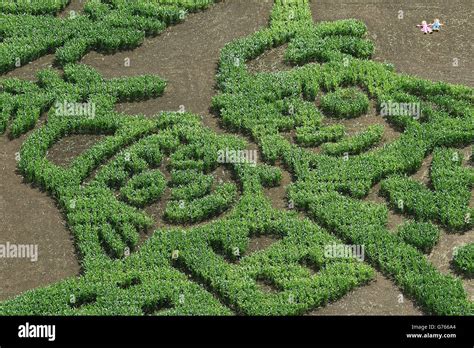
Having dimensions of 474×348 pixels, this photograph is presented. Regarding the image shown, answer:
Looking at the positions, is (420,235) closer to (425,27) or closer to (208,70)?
(208,70)

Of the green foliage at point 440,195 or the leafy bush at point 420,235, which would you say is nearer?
the leafy bush at point 420,235

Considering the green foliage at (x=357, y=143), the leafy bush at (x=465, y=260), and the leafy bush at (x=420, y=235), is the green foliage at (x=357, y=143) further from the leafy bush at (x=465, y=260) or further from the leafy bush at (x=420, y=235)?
the leafy bush at (x=465, y=260)

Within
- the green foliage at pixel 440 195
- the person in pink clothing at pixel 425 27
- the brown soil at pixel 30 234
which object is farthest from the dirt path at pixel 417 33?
the brown soil at pixel 30 234

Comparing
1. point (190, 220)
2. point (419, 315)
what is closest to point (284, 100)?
point (190, 220)

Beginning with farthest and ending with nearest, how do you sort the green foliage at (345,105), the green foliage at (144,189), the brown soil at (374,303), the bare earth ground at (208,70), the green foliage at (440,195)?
the green foliage at (345,105) < the green foliage at (144,189) < the green foliage at (440,195) < the bare earth ground at (208,70) < the brown soil at (374,303)

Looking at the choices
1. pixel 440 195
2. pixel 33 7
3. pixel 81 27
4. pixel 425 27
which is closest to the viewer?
pixel 440 195

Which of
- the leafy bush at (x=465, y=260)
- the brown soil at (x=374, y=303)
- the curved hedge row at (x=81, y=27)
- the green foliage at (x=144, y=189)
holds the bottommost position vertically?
the brown soil at (x=374, y=303)

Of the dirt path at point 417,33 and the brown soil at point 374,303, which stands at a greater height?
the dirt path at point 417,33

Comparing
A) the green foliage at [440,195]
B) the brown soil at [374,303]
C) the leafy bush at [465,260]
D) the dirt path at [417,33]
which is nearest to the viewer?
the brown soil at [374,303]

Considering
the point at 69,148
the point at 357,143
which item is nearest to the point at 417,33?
the point at 357,143

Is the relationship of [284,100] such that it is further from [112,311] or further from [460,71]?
[112,311]
